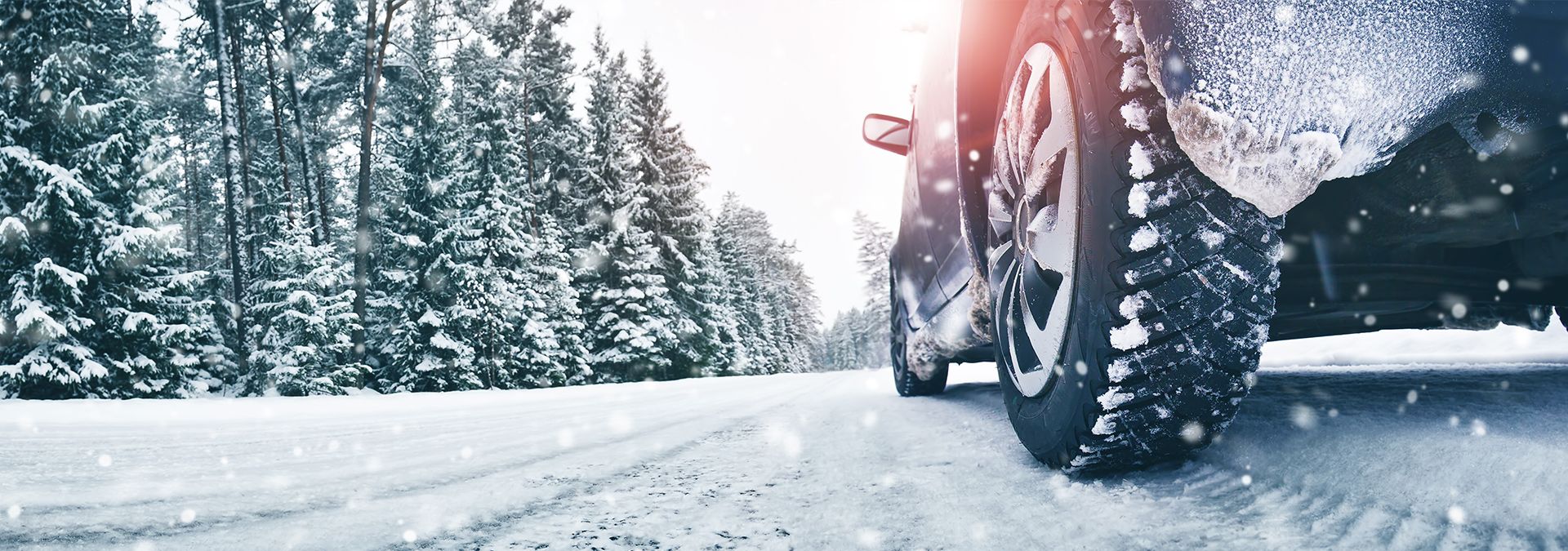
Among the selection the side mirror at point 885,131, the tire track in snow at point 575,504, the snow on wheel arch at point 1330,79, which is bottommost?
the tire track in snow at point 575,504

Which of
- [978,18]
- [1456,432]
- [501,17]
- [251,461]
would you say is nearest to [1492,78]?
[1456,432]

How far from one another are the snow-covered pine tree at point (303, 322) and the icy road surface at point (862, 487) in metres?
14.0

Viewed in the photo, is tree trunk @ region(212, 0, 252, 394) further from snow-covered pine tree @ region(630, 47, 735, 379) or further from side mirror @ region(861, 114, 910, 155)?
side mirror @ region(861, 114, 910, 155)

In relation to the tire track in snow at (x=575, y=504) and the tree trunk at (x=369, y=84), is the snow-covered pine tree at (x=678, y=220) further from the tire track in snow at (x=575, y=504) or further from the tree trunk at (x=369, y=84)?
the tire track in snow at (x=575, y=504)

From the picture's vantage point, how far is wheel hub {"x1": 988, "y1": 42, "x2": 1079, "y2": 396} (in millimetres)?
1254

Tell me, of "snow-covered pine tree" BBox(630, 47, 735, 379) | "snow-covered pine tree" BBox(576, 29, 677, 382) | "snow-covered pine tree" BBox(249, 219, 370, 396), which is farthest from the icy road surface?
"snow-covered pine tree" BBox(630, 47, 735, 379)

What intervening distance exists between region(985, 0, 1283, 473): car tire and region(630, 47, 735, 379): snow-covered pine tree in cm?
1907

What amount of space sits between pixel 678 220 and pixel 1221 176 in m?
22.5

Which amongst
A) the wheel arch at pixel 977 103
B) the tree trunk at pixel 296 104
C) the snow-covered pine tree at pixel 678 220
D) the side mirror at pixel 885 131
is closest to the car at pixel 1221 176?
the wheel arch at pixel 977 103

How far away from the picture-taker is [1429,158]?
47.8 inches

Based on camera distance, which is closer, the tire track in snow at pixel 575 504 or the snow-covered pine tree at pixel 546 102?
the tire track in snow at pixel 575 504

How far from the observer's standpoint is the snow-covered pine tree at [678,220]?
70.9ft

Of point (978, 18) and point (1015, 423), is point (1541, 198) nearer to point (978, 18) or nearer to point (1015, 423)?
point (1015, 423)

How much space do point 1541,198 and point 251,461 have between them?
2743 mm
